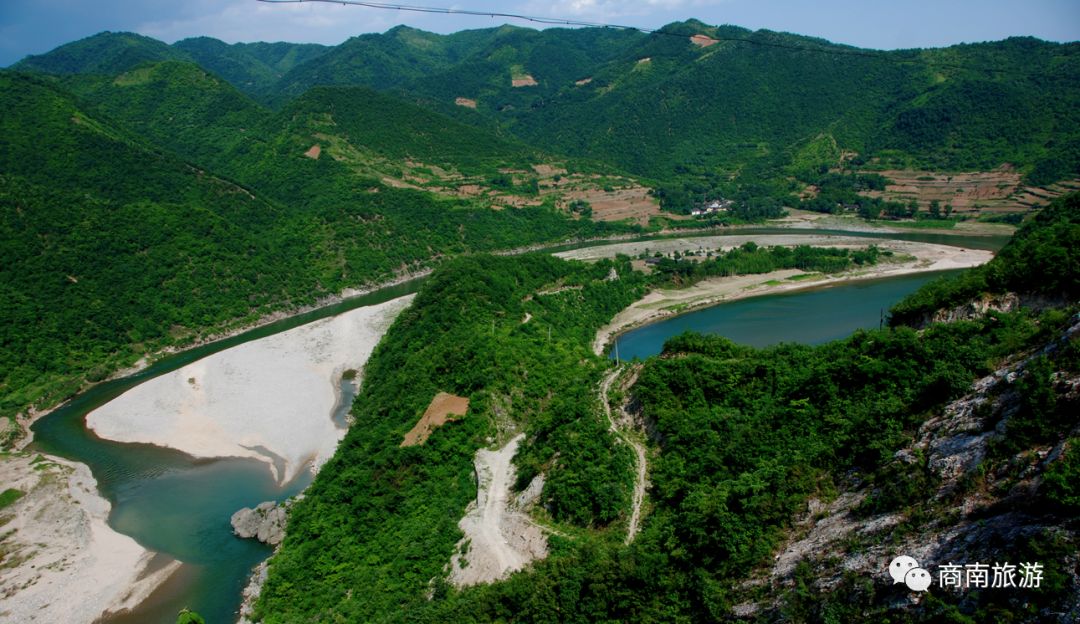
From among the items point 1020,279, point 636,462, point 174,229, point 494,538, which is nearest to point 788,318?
point 1020,279

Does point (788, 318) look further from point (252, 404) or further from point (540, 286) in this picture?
point (252, 404)

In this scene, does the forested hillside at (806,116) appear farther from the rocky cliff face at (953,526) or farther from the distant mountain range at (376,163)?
the rocky cliff face at (953,526)

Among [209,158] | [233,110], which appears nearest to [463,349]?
[209,158]

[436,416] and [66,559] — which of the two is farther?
[436,416]

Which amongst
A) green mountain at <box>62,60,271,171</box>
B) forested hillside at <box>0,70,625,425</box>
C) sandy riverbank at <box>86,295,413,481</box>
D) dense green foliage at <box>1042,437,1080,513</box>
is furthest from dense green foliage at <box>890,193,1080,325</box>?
green mountain at <box>62,60,271,171</box>

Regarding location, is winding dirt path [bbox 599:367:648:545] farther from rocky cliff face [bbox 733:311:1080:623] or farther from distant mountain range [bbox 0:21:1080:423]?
distant mountain range [bbox 0:21:1080:423]

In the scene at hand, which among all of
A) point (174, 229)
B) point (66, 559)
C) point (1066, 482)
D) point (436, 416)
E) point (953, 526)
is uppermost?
point (174, 229)

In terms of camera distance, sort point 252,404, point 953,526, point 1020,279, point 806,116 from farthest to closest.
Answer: point 806,116, point 252,404, point 1020,279, point 953,526
